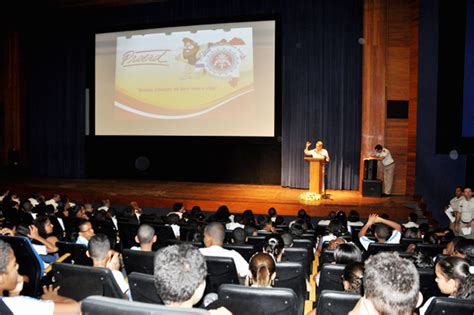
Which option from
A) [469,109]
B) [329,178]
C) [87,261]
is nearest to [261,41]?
[329,178]

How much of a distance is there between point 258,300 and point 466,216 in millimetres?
7097

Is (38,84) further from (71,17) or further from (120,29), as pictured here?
(120,29)

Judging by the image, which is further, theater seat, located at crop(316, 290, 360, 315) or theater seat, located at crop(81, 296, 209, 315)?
theater seat, located at crop(316, 290, 360, 315)

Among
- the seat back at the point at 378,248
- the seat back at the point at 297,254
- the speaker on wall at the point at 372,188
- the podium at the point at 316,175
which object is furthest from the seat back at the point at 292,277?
the speaker on wall at the point at 372,188

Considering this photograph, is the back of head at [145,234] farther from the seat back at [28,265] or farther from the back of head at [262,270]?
the back of head at [262,270]

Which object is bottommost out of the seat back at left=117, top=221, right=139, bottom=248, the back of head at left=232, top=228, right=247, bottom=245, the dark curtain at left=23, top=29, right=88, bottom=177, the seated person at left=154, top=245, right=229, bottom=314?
the seat back at left=117, top=221, right=139, bottom=248

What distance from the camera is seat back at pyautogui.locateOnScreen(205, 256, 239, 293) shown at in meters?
3.47

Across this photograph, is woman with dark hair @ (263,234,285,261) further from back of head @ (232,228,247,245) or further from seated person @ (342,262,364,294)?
seated person @ (342,262,364,294)

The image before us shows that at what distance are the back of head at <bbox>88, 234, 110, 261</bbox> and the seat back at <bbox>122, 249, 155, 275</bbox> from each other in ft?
1.13

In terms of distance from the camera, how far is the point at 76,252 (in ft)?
13.0

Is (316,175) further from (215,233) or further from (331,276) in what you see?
(331,276)

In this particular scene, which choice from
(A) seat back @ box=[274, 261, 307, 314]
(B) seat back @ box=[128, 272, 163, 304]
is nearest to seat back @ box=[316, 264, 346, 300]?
(A) seat back @ box=[274, 261, 307, 314]

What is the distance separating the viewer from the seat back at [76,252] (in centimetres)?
392

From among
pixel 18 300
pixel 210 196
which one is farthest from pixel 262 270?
pixel 210 196
